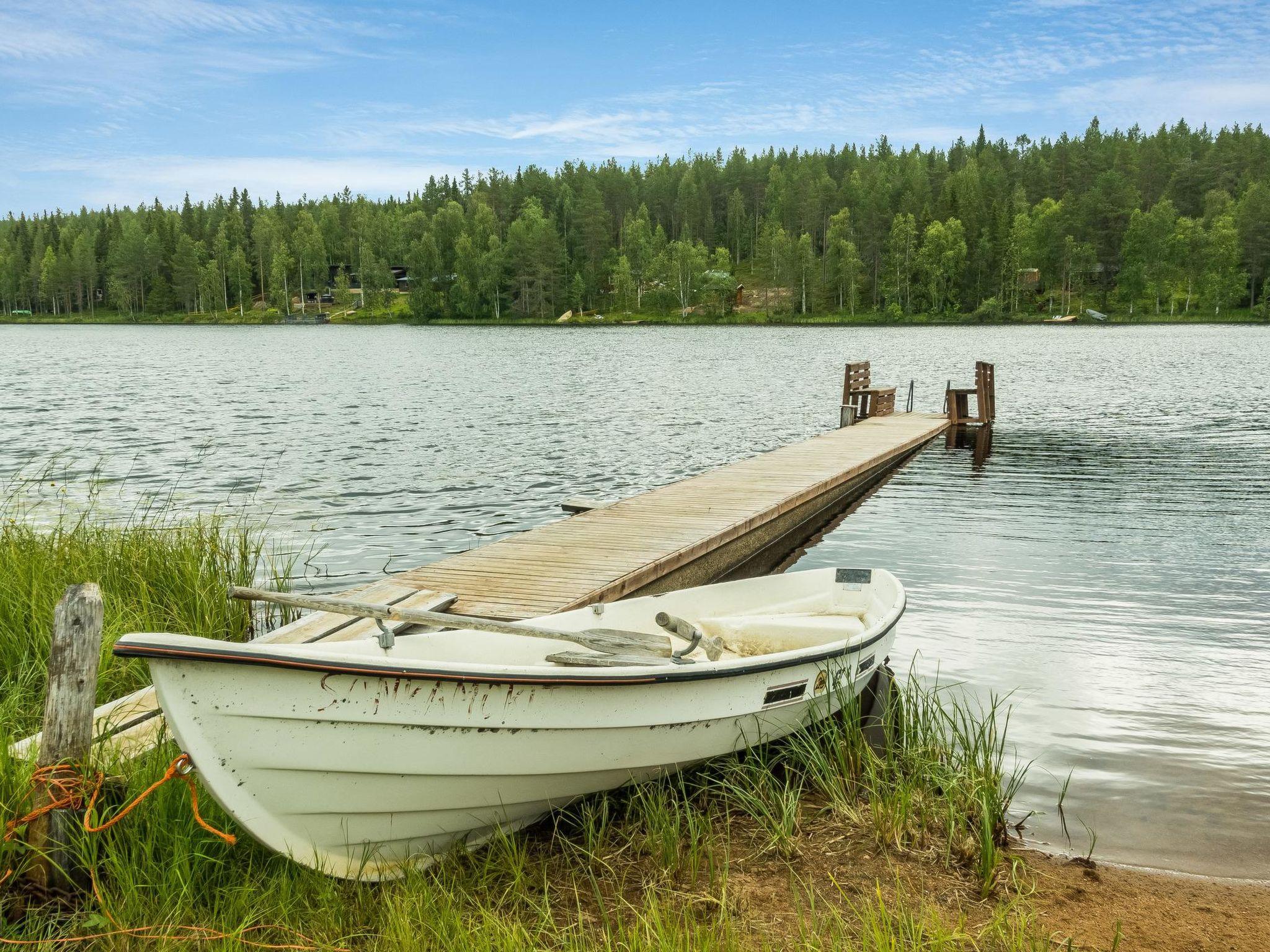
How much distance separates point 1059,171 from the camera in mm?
136250

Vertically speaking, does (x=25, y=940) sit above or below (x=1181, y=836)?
above

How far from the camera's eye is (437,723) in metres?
4.05

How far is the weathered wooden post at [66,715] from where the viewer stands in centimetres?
384

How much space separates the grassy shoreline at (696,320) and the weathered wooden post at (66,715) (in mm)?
109778

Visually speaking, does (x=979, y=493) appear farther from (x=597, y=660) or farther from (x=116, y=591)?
(x=116, y=591)

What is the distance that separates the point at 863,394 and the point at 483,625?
21727 millimetres

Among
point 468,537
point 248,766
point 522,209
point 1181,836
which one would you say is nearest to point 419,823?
point 248,766

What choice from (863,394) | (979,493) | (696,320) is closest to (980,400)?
(863,394)

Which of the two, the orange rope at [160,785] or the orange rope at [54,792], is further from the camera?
the orange rope at [54,792]

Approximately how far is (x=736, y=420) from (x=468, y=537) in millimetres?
17097

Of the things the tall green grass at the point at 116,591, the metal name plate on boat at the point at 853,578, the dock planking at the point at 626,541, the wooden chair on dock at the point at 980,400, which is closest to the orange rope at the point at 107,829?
the tall green grass at the point at 116,591

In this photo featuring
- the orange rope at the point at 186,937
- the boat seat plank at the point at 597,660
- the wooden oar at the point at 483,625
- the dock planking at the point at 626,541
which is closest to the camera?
the orange rope at the point at 186,937

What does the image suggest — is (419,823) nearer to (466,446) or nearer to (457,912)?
(457,912)

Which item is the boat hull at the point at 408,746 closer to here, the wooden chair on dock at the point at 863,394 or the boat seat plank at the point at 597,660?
the boat seat plank at the point at 597,660
